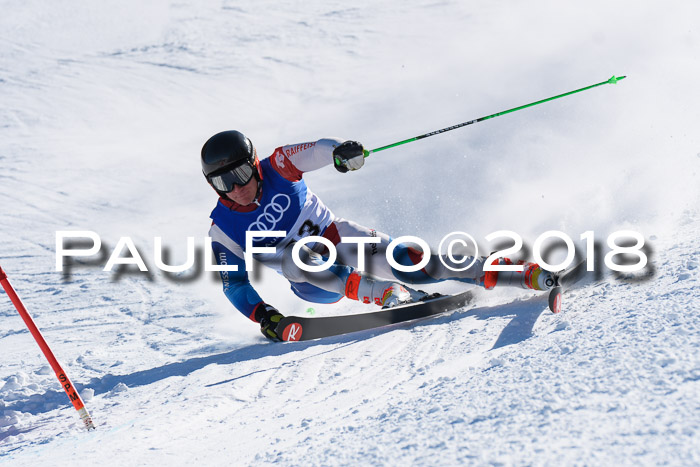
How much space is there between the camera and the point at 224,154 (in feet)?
13.1

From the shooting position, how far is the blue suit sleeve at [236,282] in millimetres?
4324

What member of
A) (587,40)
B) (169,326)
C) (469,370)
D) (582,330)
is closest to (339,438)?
(469,370)

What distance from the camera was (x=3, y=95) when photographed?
1469 cm

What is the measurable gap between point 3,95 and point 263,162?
12.7 metres

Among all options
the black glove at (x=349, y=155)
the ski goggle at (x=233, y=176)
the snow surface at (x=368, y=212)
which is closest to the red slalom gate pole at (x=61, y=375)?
the snow surface at (x=368, y=212)

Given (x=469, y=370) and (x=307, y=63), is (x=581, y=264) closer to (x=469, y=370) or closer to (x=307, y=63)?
(x=469, y=370)

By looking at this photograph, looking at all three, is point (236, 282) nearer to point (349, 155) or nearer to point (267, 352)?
point (267, 352)

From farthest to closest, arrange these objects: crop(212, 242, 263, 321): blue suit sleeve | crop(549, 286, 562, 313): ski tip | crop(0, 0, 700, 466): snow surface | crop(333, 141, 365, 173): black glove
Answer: crop(212, 242, 263, 321): blue suit sleeve, crop(333, 141, 365, 173): black glove, crop(549, 286, 562, 313): ski tip, crop(0, 0, 700, 466): snow surface

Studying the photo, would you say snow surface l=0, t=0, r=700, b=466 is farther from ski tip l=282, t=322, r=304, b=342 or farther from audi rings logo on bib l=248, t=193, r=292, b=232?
audi rings logo on bib l=248, t=193, r=292, b=232

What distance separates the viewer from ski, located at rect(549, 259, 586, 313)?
348 centimetres

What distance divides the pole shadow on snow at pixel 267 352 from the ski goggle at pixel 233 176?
1142mm

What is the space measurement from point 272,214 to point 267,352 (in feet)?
3.11

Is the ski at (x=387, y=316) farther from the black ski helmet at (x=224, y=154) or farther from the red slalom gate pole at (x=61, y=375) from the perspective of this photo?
the red slalom gate pole at (x=61, y=375)

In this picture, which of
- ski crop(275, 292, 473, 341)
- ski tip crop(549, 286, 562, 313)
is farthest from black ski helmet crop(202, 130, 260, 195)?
ski tip crop(549, 286, 562, 313)
